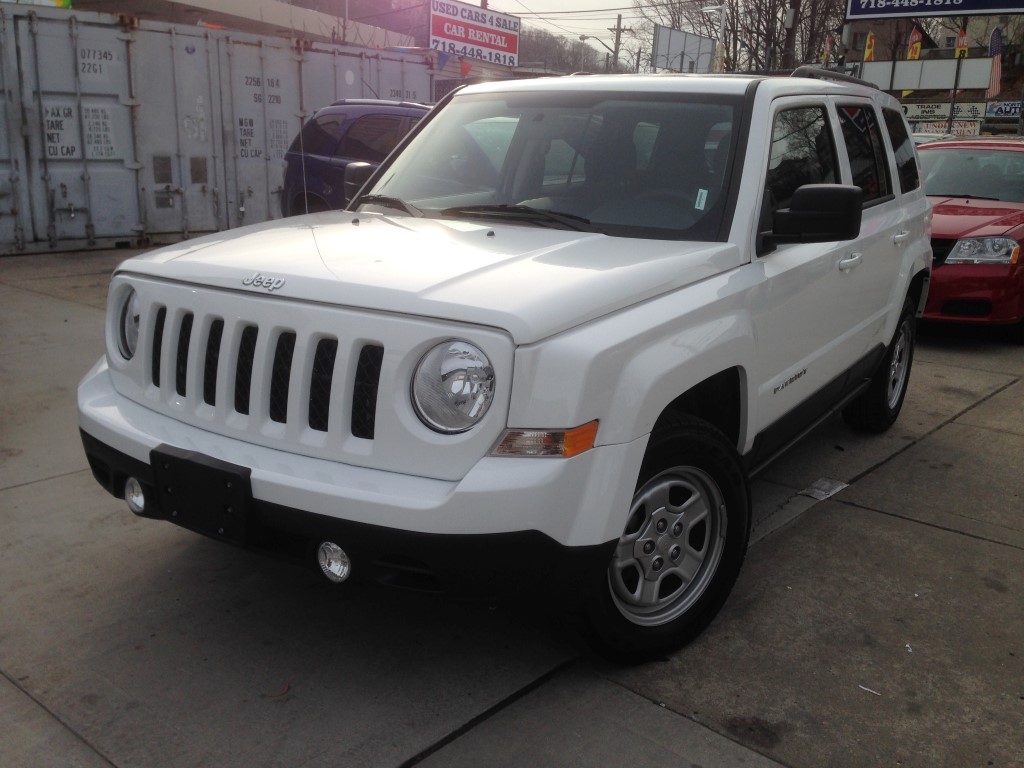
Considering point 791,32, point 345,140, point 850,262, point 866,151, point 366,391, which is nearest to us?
point 366,391

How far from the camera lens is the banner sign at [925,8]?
19078 millimetres

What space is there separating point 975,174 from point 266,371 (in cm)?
832

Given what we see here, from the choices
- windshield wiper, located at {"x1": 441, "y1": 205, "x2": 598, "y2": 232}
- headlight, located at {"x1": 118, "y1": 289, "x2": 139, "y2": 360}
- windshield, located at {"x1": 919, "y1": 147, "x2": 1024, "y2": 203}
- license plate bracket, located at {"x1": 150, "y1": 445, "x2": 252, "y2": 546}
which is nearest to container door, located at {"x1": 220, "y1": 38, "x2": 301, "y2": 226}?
windshield, located at {"x1": 919, "y1": 147, "x2": 1024, "y2": 203}

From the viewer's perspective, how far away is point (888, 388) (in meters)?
5.46

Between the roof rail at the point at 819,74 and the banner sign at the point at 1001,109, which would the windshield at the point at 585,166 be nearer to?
the roof rail at the point at 819,74

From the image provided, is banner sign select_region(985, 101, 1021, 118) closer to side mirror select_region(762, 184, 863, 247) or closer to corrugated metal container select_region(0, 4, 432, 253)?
corrugated metal container select_region(0, 4, 432, 253)

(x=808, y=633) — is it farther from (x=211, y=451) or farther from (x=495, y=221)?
(x=211, y=451)

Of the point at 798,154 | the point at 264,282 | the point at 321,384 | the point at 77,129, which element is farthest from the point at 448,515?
the point at 77,129

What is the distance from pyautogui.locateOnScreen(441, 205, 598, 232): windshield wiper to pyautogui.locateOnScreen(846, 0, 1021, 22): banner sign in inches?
738

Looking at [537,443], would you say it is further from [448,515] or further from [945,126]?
[945,126]

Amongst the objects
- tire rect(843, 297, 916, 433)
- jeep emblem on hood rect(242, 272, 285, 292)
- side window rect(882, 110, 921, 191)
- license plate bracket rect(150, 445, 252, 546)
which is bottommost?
tire rect(843, 297, 916, 433)

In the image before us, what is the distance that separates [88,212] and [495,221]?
9954 mm

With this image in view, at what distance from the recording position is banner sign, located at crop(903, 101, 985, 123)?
121 ft

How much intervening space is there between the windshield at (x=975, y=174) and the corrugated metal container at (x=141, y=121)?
338 inches
